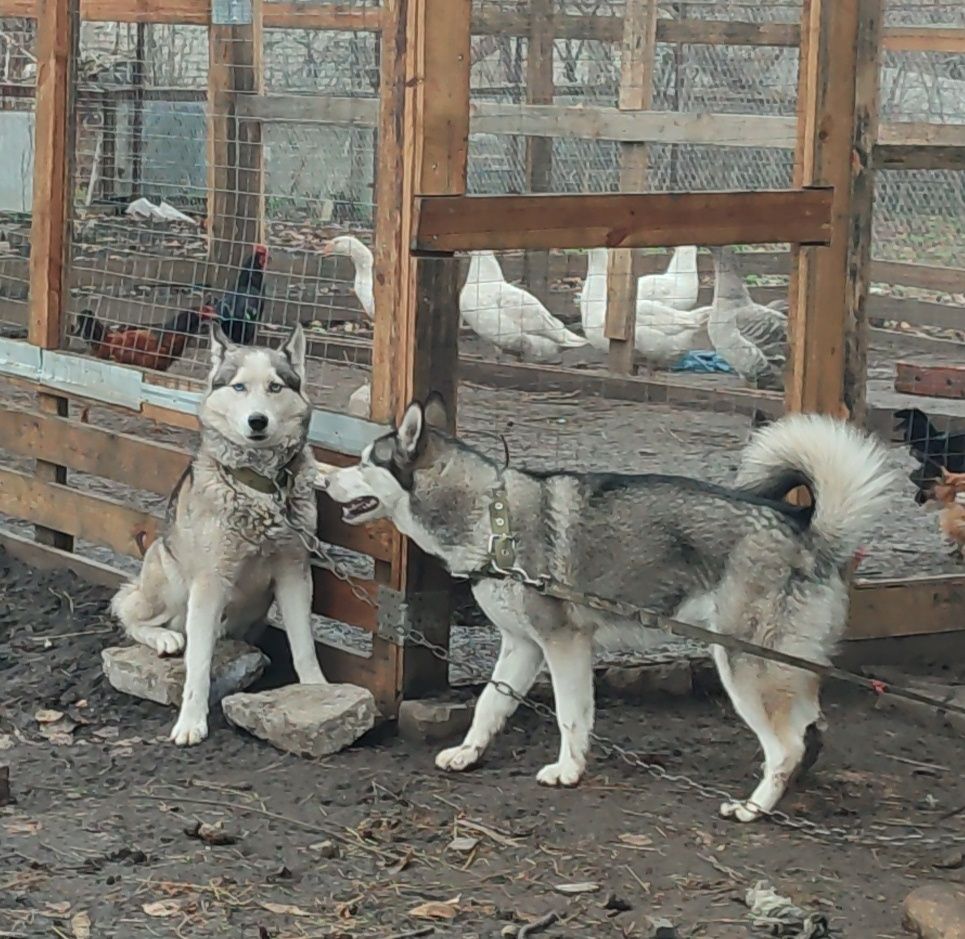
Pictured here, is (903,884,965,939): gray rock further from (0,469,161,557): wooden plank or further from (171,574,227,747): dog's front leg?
(0,469,161,557): wooden plank

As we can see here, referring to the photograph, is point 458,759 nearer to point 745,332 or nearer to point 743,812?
point 743,812

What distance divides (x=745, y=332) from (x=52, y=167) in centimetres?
368

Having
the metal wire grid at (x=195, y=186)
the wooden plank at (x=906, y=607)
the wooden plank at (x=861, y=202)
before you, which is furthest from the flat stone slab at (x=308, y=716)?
the metal wire grid at (x=195, y=186)

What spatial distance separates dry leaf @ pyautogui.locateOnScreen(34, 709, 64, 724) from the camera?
5133 mm

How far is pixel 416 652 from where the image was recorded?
4984 mm

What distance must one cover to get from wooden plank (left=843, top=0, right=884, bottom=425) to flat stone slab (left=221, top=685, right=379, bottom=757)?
1.83 meters

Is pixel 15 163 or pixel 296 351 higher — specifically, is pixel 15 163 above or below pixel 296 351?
above

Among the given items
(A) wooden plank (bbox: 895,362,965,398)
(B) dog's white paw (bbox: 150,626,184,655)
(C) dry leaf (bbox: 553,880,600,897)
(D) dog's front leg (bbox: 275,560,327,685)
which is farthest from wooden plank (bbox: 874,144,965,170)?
(B) dog's white paw (bbox: 150,626,184,655)

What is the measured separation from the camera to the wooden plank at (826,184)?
16.8ft

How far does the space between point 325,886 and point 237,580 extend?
1492mm

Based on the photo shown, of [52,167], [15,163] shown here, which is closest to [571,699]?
[52,167]

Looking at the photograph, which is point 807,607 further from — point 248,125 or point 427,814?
point 248,125

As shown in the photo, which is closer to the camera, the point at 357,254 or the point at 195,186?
the point at 357,254

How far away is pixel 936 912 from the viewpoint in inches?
138
